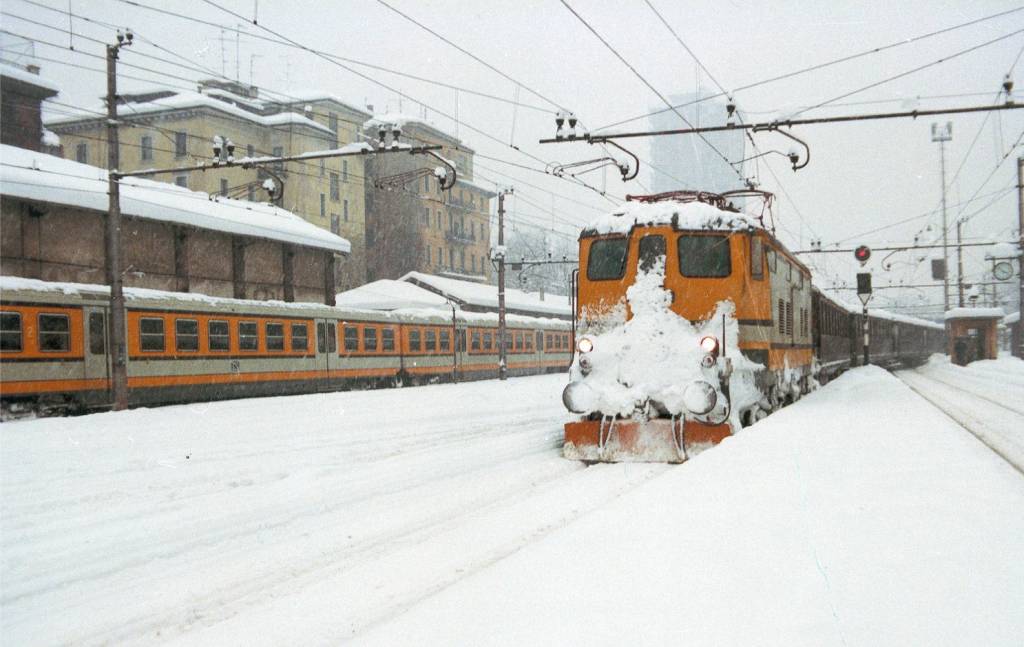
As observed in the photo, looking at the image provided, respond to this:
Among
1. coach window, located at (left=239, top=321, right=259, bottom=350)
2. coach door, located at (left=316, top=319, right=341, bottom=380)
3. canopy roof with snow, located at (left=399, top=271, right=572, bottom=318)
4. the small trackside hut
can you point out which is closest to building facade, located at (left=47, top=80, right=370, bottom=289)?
canopy roof with snow, located at (left=399, top=271, right=572, bottom=318)

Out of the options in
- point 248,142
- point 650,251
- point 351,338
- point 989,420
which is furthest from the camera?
point 248,142

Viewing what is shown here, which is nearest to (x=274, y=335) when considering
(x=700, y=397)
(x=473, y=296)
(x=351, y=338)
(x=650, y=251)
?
(x=351, y=338)

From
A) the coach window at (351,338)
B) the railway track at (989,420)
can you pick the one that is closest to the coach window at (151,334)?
the coach window at (351,338)

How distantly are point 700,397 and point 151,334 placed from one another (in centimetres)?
1429

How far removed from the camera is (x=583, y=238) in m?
11.6

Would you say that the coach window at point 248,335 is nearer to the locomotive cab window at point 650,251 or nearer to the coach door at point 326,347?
the coach door at point 326,347

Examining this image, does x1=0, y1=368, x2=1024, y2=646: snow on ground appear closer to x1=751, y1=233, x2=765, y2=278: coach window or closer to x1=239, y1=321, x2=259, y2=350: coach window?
x1=751, y1=233, x2=765, y2=278: coach window

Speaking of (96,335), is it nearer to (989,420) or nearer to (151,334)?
(151,334)

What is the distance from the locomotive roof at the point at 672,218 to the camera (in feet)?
36.5

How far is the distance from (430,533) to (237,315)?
1637 centimetres

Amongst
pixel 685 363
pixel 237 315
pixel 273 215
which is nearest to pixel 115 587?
pixel 685 363

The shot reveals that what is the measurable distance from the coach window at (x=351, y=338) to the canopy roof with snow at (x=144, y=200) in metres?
6.26

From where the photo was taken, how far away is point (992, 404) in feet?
59.4

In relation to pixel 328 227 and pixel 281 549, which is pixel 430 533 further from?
pixel 328 227
